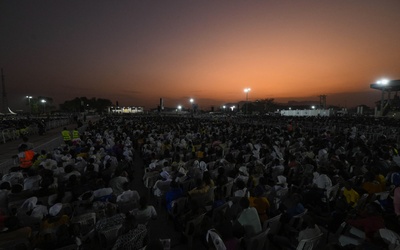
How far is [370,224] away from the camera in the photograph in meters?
3.97

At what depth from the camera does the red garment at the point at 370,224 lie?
3914mm

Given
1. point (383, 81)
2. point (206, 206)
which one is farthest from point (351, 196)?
point (383, 81)

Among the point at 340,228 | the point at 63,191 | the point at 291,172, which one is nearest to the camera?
the point at 340,228

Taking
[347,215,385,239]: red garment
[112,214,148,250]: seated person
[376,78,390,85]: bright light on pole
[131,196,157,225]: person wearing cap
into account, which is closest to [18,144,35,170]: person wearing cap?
[131,196,157,225]: person wearing cap

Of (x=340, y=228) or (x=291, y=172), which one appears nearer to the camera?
(x=340, y=228)

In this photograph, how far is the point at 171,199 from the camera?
18.4ft

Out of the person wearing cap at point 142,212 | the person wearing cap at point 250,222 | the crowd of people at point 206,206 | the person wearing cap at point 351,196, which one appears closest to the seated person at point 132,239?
the crowd of people at point 206,206

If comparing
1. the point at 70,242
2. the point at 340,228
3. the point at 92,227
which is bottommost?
the point at 340,228

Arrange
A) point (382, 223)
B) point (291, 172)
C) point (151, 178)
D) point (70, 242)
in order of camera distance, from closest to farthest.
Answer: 1. point (70, 242)
2. point (382, 223)
3. point (151, 178)
4. point (291, 172)

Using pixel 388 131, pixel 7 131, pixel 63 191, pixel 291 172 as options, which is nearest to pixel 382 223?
pixel 291 172

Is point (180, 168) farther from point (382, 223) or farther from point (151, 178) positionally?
point (382, 223)

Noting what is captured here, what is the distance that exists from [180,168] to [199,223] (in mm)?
2865

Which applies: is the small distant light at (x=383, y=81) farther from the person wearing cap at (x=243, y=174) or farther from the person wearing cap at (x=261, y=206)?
the person wearing cap at (x=261, y=206)

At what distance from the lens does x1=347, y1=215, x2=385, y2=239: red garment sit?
391 cm
